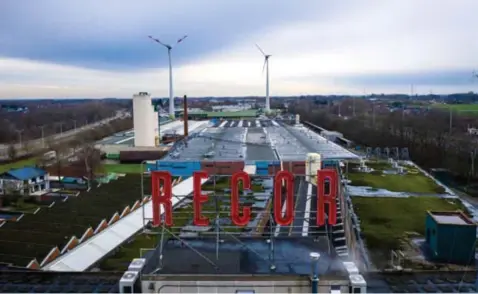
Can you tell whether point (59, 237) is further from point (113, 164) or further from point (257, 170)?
point (113, 164)

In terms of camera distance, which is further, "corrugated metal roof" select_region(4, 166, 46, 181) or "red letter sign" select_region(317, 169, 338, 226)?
"corrugated metal roof" select_region(4, 166, 46, 181)

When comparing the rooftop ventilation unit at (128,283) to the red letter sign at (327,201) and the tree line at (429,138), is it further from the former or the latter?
the tree line at (429,138)

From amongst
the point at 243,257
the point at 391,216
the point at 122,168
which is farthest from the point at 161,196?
the point at 122,168

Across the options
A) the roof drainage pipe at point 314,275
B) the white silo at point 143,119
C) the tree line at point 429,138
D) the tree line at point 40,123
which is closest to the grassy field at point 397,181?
the tree line at point 429,138

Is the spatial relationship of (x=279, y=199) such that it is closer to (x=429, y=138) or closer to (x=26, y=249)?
(x=26, y=249)

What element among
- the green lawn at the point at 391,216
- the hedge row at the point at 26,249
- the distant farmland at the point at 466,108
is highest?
the distant farmland at the point at 466,108

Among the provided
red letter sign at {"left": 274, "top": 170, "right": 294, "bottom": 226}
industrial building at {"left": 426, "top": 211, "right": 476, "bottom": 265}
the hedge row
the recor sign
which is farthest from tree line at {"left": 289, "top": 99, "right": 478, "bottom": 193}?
the hedge row

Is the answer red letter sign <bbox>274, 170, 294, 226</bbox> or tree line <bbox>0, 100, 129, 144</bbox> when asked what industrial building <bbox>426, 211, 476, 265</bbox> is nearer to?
red letter sign <bbox>274, 170, 294, 226</bbox>
